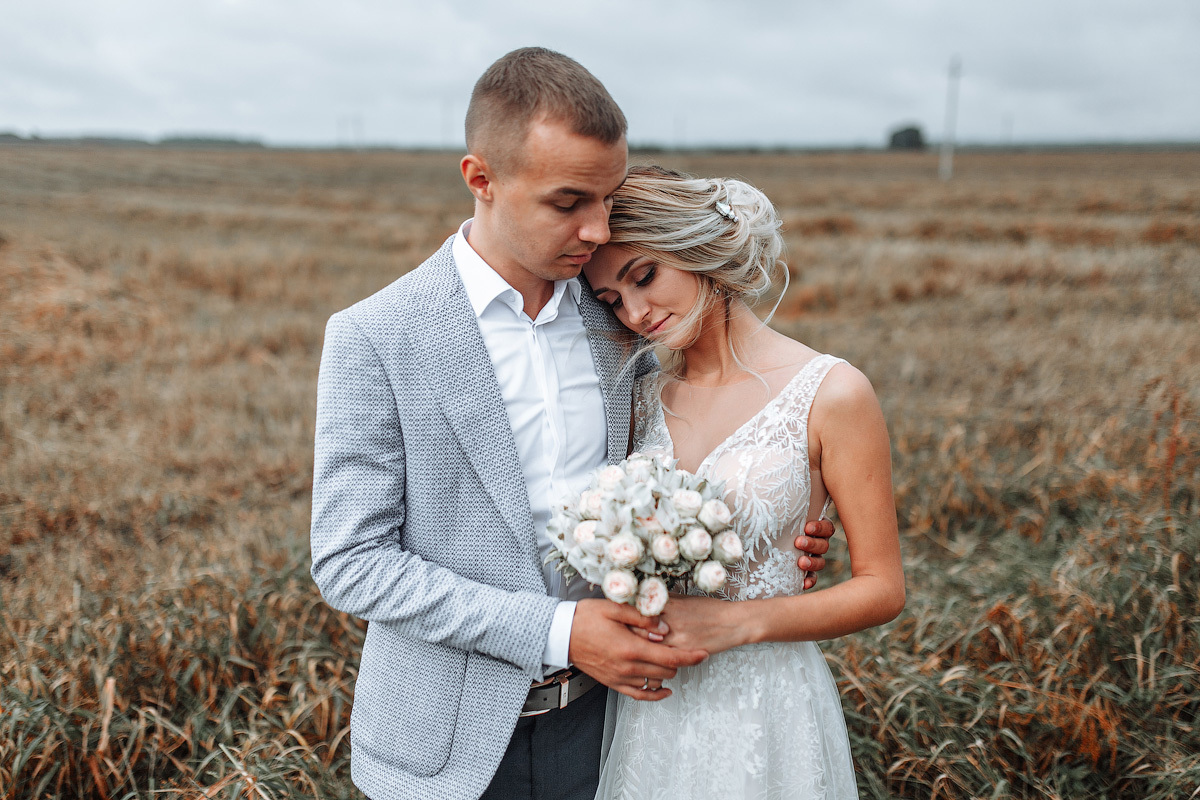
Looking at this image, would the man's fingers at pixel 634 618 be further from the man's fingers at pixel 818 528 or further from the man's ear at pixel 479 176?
the man's ear at pixel 479 176

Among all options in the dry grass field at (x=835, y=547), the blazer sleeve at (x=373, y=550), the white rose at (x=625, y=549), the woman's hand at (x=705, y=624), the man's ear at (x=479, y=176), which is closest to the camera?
the white rose at (x=625, y=549)

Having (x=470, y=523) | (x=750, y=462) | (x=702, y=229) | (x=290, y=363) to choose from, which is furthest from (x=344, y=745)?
(x=290, y=363)

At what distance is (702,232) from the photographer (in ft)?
7.43

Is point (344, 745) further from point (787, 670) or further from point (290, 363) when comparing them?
point (290, 363)

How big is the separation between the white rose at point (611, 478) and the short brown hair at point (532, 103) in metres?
0.78

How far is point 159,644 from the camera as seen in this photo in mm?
3406

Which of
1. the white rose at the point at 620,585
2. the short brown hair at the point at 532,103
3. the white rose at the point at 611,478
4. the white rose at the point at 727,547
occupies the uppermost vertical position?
the short brown hair at the point at 532,103

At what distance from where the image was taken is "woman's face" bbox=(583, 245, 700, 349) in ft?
7.41

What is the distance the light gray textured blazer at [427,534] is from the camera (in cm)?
172

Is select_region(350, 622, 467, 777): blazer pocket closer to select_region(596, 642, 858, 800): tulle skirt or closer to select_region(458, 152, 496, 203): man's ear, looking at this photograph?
select_region(596, 642, 858, 800): tulle skirt

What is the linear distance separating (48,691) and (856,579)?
3.08 metres

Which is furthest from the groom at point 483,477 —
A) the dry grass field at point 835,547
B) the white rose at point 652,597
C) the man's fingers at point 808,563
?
the dry grass field at point 835,547

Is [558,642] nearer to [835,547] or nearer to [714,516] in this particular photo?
[714,516]

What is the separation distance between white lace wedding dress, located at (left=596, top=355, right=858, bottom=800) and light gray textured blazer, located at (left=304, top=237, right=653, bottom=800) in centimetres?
51
